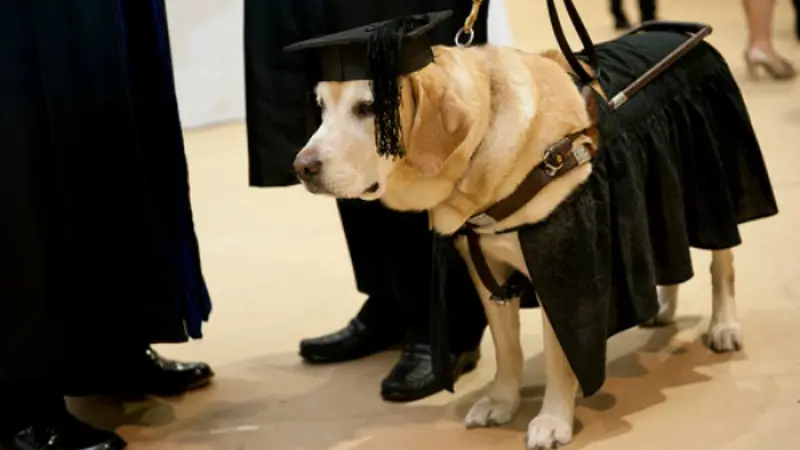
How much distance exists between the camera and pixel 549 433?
1768 mm

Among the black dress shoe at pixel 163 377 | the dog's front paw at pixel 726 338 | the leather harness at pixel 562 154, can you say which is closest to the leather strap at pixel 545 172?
the leather harness at pixel 562 154

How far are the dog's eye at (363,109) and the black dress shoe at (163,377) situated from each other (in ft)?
2.76

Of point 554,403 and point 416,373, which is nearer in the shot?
point 554,403

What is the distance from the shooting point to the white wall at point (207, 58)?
4.31 m

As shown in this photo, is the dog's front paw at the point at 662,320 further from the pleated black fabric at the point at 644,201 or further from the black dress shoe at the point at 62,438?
the black dress shoe at the point at 62,438

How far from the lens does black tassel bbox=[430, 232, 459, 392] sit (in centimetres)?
182

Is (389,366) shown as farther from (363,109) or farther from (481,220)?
(363,109)

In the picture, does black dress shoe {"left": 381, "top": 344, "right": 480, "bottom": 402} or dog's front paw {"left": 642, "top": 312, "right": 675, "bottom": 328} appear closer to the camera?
black dress shoe {"left": 381, "top": 344, "right": 480, "bottom": 402}

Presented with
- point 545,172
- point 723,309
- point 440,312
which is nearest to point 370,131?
point 545,172

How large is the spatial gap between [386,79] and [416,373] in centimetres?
76

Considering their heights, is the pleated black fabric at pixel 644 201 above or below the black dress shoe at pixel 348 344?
above

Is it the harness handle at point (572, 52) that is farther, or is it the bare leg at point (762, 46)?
the bare leg at point (762, 46)

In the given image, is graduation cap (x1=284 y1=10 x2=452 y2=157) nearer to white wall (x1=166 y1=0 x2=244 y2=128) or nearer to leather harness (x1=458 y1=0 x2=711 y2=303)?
leather harness (x1=458 y1=0 x2=711 y2=303)

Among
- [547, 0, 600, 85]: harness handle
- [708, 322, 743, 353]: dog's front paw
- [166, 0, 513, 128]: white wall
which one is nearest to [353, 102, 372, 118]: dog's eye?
[547, 0, 600, 85]: harness handle
